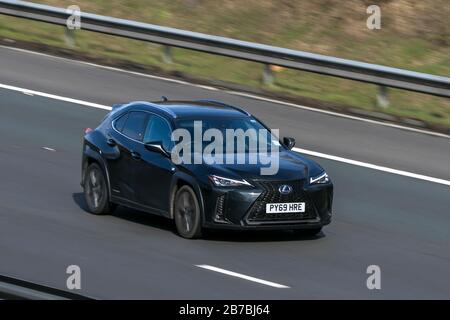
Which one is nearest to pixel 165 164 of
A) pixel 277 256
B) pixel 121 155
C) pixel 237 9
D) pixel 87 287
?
pixel 121 155

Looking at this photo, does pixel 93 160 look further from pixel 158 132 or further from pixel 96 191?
pixel 158 132

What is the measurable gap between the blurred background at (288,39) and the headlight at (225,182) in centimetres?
882

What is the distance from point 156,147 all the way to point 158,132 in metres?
0.44

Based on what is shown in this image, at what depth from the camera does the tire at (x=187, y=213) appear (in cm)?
1344

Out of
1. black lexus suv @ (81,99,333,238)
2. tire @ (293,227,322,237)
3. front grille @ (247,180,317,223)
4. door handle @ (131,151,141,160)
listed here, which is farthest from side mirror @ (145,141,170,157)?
tire @ (293,227,322,237)

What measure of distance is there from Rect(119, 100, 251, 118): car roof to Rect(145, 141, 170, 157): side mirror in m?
0.51

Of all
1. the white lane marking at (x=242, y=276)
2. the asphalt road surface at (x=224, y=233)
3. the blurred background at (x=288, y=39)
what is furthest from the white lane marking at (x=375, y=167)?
Result: the white lane marking at (x=242, y=276)

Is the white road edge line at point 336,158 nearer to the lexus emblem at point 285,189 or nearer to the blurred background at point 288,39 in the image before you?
the blurred background at point 288,39

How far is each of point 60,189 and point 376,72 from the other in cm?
802

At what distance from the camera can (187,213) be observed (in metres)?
13.6

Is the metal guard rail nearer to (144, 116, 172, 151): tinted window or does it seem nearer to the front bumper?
(144, 116, 172, 151): tinted window

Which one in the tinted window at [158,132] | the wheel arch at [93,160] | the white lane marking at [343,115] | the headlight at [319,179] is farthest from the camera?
the white lane marking at [343,115]

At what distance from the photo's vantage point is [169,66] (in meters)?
24.0

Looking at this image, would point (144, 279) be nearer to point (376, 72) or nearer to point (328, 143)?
A: point (328, 143)
